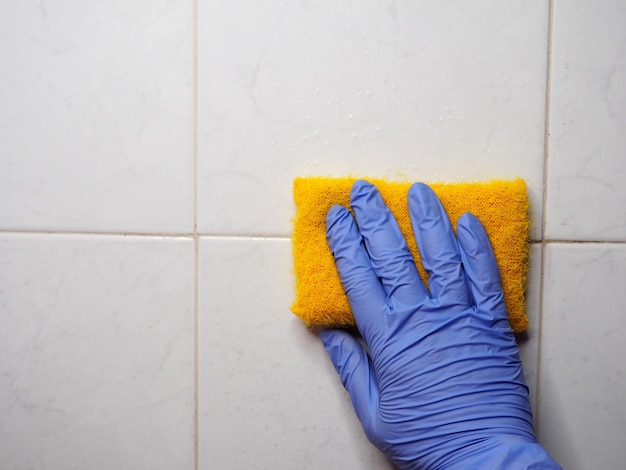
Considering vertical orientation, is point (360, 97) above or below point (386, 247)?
above

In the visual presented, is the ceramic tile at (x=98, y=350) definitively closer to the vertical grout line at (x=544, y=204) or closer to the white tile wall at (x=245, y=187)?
the white tile wall at (x=245, y=187)

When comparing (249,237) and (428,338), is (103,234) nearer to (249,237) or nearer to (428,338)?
(249,237)

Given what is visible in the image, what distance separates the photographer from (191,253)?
0.70m

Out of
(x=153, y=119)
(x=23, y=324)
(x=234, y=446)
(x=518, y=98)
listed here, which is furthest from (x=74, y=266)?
(x=518, y=98)

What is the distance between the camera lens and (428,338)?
636mm

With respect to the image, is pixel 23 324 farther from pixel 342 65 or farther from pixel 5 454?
pixel 342 65

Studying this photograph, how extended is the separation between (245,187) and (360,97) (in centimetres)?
20

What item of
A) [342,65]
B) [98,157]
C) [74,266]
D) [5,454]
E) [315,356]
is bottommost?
[5,454]

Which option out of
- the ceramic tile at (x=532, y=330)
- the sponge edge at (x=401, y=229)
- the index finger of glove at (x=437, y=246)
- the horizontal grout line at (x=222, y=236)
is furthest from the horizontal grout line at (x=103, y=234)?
the ceramic tile at (x=532, y=330)

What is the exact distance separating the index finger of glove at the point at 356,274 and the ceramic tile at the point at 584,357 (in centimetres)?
25

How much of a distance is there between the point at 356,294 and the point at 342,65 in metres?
0.32

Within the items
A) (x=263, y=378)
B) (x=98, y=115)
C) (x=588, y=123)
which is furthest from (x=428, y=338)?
(x=98, y=115)

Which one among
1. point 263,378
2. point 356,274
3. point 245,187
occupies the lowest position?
point 263,378

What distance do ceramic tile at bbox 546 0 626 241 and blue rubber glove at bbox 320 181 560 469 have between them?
0.52 feet
